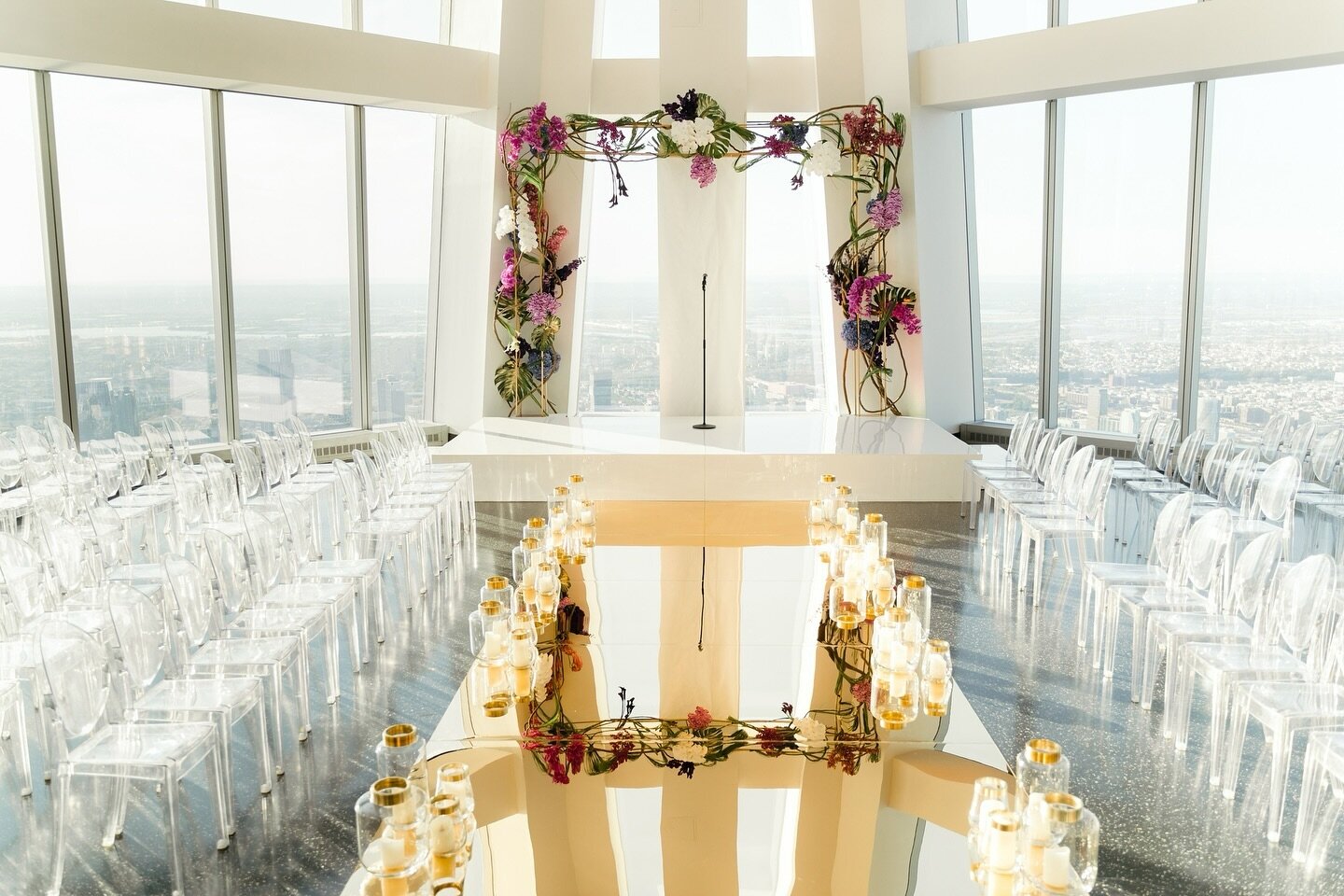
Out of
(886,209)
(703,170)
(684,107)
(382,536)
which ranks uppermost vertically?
(684,107)

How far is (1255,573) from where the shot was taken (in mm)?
4664

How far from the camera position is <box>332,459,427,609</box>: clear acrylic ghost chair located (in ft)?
21.0

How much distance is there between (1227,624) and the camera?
4.75m

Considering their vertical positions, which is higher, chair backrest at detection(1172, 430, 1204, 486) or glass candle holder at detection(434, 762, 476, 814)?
chair backrest at detection(1172, 430, 1204, 486)

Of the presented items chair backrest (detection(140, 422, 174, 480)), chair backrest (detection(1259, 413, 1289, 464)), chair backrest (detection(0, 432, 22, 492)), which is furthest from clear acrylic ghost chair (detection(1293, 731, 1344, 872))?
chair backrest (detection(0, 432, 22, 492))

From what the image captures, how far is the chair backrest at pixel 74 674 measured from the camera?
3.53 metres

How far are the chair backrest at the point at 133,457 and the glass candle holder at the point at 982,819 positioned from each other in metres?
6.42

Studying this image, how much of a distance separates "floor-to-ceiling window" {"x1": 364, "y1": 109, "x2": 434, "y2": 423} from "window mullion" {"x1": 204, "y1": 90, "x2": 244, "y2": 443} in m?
1.39

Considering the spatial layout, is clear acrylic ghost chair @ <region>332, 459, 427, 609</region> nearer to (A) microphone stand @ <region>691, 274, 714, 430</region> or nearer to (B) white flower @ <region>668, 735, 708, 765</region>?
(B) white flower @ <region>668, 735, 708, 765</region>

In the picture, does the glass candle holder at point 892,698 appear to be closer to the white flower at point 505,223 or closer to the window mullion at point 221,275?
the white flower at point 505,223

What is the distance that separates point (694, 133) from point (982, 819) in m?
8.81

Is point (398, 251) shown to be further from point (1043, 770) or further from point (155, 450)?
point (1043, 770)

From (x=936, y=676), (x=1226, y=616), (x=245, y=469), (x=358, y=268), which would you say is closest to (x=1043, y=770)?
(x=936, y=676)

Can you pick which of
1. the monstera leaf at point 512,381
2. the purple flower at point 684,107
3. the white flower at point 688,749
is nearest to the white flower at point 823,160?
the purple flower at point 684,107
